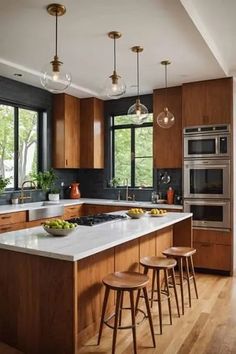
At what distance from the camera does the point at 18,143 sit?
17.3 ft

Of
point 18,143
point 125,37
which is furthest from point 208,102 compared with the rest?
point 18,143

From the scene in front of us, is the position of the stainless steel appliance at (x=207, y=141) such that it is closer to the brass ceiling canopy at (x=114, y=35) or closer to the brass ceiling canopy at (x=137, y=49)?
the brass ceiling canopy at (x=137, y=49)

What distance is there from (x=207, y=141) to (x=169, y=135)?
27.1 inches

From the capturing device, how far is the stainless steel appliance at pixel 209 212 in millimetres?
4570

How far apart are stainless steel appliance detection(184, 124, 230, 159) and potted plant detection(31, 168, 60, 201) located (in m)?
2.28

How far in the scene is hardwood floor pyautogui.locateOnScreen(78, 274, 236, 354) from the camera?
257 centimetres

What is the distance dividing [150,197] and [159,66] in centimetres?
233

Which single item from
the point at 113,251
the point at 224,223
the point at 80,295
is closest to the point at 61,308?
the point at 80,295

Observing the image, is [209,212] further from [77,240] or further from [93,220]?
[77,240]

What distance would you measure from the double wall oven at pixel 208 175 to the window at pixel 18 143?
8.43 feet

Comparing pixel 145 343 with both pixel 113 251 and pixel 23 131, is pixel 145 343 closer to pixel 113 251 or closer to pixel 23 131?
pixel 113 251

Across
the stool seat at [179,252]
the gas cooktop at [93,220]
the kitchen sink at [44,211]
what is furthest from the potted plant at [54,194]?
the stool seat at [179,252]

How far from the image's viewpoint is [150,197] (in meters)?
5.70

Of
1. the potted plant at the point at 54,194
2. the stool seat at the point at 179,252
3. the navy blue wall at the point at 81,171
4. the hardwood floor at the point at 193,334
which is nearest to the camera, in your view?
the hardwood floor at the point at 193,334
